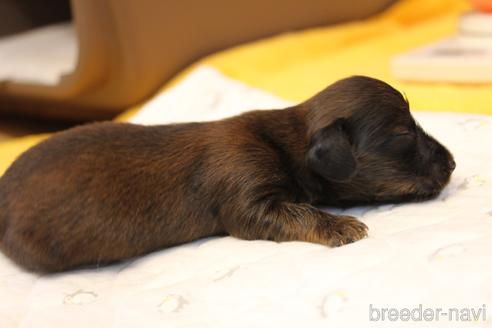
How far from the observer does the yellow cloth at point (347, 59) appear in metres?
3.02

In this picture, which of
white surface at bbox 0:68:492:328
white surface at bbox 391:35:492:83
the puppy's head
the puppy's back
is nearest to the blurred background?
white surface at bbox 391:35:492:83

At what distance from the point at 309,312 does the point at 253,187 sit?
0.50 m

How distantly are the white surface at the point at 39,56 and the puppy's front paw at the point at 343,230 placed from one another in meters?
2.04

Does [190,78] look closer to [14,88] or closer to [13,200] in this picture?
[14,88]

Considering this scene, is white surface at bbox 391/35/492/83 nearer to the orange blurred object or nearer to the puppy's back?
the orange blurred object

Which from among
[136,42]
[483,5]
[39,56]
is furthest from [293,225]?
[39,56]

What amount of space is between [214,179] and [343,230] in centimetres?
40

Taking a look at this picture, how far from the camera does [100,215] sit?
1.98 m

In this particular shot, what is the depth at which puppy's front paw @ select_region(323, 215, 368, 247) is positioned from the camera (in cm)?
190

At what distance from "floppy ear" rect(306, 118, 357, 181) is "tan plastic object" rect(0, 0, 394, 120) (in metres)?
1.80

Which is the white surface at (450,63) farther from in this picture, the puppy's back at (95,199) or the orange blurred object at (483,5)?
the puppy's back at (95,199)

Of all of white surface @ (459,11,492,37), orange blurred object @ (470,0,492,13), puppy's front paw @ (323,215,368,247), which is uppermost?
orange blurred object @ (470,0,492,13)

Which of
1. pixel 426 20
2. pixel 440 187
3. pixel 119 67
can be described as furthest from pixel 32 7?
pixel 440 187

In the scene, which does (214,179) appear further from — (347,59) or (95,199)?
(347,59)
